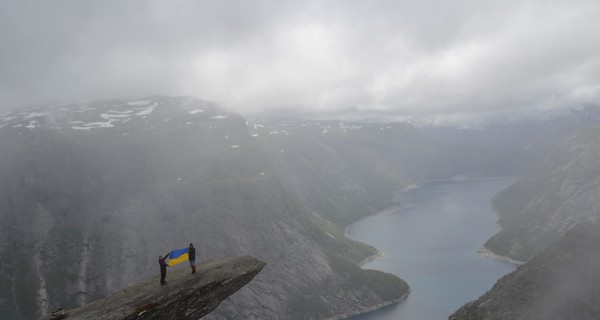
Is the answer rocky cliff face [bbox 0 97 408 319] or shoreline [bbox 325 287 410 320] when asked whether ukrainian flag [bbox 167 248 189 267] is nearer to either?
rocky cliff face [bbox 0 97 408 319]

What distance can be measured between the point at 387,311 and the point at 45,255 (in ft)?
451

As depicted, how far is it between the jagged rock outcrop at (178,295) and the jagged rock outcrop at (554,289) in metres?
69.1

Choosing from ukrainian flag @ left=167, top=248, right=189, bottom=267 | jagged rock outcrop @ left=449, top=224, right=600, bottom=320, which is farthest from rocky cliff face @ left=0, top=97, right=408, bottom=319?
ukrainian flag @ left=167, top=248, right=189, bottom=267

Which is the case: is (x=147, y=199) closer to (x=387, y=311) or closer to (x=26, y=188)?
(x=26, y=188)

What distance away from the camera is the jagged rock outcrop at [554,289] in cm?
8369

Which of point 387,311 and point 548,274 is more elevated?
point 548,274

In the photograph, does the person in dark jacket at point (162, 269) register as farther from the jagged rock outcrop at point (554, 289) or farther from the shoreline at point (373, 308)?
the shoreline at point (373, 308)

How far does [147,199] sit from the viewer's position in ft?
603

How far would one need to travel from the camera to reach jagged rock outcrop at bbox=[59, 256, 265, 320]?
31406mm

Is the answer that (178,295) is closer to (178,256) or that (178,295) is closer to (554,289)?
(178,256)

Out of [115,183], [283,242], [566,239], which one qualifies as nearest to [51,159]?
[115,183]

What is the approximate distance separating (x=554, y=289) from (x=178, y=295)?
86.1 metres

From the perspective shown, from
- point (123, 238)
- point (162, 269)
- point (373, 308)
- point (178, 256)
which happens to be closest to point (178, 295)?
point (162, 269)

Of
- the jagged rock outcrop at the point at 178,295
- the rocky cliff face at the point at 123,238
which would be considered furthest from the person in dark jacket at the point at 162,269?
the rocky cliff face at the point at 123,238
